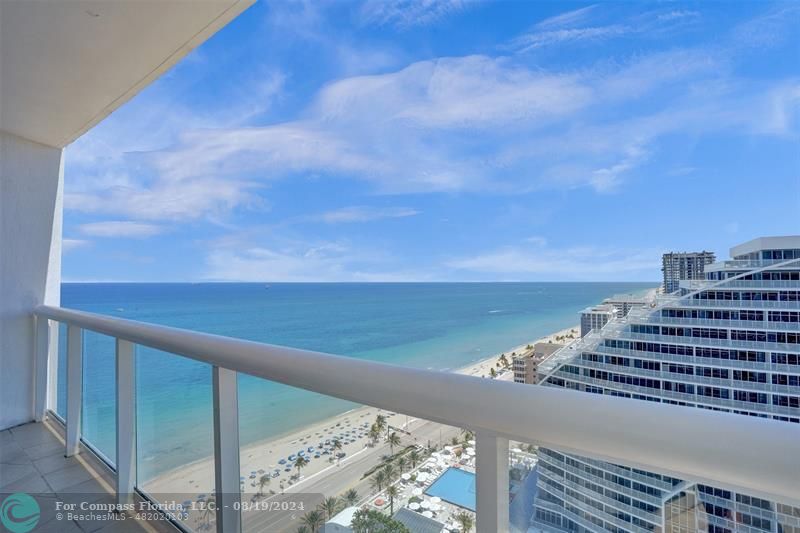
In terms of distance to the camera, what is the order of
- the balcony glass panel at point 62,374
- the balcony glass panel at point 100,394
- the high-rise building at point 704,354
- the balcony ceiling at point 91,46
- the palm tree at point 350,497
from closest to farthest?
1. the high-rise building at point 704,354
2. the palm tree at point 350,497
3. the balcony ceiling at point 91,46
4. the balcony glass panel at point 100,394
5. the balcony glass panel at point 62,374

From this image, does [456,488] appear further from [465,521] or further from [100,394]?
[100,394]

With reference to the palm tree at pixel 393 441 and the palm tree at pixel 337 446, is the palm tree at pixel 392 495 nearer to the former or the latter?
the palm tree at pixel 393 441

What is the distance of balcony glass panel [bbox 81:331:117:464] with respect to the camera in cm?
193

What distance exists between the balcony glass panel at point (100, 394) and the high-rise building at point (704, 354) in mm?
2084

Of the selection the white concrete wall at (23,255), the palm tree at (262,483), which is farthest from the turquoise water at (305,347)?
the white concrete wall at (23,255)

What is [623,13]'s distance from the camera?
2.68m

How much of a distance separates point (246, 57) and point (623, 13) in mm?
6882

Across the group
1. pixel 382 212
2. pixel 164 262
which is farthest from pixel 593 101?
pixel 164 262

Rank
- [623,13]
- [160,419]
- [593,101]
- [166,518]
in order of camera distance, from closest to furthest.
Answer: [166,518] → [160,419] → [623,13] → [593,101]

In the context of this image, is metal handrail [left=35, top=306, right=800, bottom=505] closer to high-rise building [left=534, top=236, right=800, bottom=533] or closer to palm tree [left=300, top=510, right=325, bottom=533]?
high-rise building [left=534, top=236, right=800, bottom=533]

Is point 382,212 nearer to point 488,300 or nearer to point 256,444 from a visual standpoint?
point 488,300

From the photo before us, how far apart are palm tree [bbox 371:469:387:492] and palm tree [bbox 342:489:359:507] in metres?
0.07

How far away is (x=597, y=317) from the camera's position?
143 centimetres

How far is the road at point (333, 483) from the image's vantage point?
0.76 metres
